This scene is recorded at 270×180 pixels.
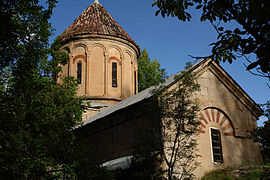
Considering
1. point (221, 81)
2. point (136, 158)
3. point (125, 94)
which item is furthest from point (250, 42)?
point (125, 94)

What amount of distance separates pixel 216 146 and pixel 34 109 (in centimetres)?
668

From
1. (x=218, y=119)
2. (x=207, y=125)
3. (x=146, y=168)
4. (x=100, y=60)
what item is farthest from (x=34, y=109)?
(x=100, y=60)

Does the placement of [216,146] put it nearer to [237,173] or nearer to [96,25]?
[237,173]

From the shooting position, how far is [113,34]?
2091cm

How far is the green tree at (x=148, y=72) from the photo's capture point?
26.4 meters

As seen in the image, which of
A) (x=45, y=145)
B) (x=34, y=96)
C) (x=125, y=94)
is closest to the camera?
(x=45, y=145)

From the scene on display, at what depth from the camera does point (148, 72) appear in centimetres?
2711

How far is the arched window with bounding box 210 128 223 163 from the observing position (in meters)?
11.3

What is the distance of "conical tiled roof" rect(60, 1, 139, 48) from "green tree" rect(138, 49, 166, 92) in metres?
4.91

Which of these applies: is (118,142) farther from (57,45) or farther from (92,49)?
(92,49)

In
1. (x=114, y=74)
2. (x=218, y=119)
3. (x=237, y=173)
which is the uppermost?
(x=114, y=74)

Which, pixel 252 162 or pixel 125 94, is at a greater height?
pixel 125 94

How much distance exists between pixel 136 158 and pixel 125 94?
1190cm

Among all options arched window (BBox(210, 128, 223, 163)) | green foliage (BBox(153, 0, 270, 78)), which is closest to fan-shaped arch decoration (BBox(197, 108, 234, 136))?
arched window (BBox(210, 128, 223, 163))
